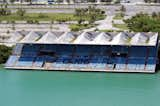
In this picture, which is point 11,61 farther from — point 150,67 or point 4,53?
point 150,67

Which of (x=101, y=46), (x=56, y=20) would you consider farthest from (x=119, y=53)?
(x=56, y=20)

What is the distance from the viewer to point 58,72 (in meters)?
30.6

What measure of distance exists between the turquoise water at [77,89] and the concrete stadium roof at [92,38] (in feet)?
6.94

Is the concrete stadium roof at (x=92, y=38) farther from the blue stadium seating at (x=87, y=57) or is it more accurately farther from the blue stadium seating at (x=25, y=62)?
the blue stadium seating at (x=25, y=62)

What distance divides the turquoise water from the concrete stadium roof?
211 cm

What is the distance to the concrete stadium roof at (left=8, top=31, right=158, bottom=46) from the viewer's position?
98.9ft

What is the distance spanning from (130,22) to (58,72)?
12.6 m

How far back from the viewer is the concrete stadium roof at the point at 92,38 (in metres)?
30.1

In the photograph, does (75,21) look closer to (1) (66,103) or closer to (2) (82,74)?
(2) (82,74)

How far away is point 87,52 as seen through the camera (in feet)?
103

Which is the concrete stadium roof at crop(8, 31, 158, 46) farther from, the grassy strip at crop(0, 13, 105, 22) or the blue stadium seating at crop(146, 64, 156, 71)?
the grassy strip at crop(0, 13, 105, 22)

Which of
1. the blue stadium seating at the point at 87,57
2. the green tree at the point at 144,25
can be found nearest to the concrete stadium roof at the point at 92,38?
the blue stadium seating at the point at 87,57

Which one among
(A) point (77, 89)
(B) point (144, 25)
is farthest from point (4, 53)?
(B) point (144, 25)

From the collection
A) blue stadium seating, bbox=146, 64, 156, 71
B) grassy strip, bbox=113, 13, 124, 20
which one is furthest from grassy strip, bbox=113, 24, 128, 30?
blue stadium seating, bbox=146, 64, 156, 71
